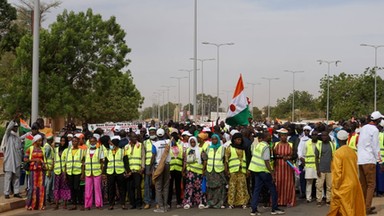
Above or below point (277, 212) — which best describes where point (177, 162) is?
above

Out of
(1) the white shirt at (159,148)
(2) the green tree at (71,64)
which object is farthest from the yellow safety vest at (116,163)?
(2) the green tree at (71,64)

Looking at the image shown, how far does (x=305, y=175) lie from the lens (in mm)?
12891

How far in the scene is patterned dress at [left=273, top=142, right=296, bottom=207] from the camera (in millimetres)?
12430

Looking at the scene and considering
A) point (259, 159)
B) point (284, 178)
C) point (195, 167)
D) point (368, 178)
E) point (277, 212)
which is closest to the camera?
point (368, 178)

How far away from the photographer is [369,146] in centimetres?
1101

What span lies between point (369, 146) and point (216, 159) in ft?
10.5

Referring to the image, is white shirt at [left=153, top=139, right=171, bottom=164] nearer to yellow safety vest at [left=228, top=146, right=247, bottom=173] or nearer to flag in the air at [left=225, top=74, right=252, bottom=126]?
yellow safety vest at [left=228, top=146, right=247, bottom=173]

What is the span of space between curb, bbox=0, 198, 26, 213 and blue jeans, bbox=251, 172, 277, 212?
17.1 ft

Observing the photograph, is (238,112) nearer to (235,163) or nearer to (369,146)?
(235,163)

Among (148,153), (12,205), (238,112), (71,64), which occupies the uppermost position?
(71,64)

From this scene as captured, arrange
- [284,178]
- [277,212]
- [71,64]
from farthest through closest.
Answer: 1. [71,64]
2. [284,178]
3. [277,212]

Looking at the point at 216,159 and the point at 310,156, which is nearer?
the point at 216,159

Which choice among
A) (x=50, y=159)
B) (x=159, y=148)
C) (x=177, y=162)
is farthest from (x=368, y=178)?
(x=50, y=159)

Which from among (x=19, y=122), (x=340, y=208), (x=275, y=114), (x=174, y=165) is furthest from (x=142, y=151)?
(x=275, y=114)
